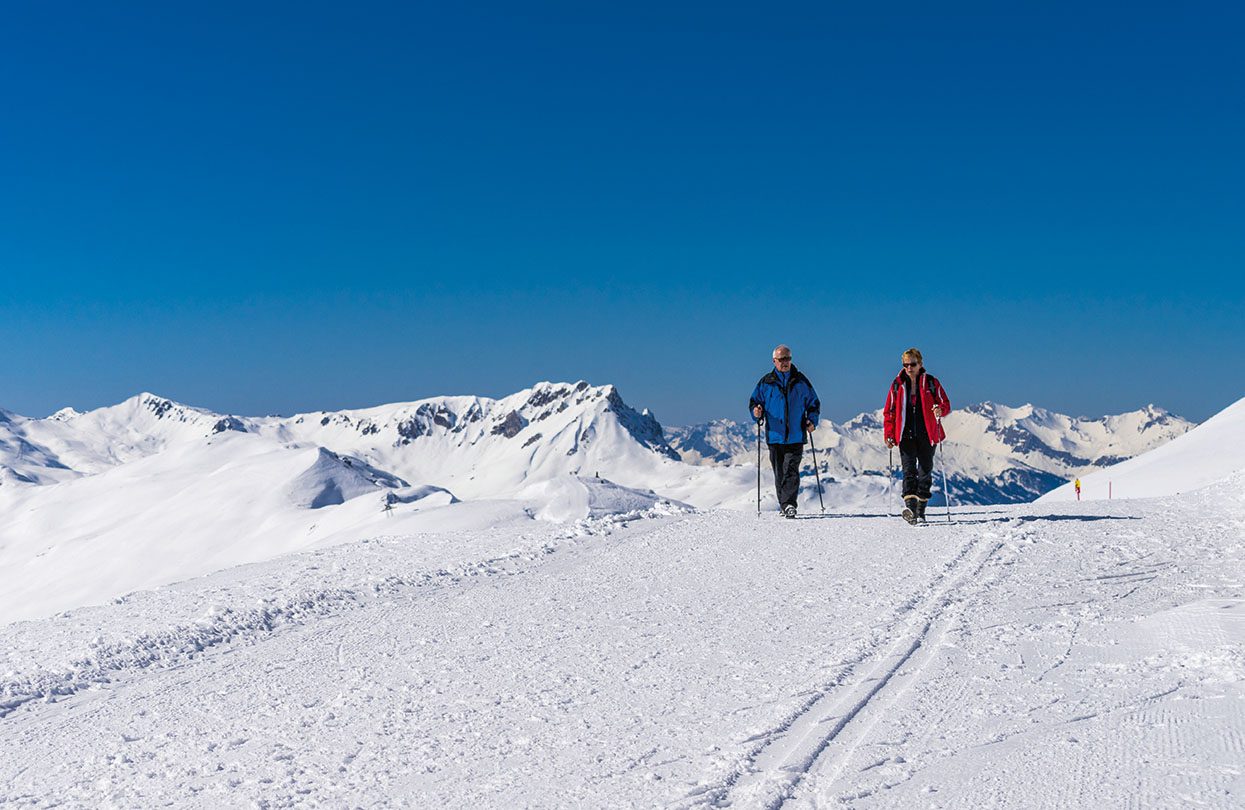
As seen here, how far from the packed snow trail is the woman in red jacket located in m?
2.65

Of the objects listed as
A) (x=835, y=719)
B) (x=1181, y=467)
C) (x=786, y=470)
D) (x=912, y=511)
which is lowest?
(x=835, y=719)

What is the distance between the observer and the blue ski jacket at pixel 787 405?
14.3m

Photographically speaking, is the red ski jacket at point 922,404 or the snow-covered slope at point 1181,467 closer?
the red ski jacket at point 922,404

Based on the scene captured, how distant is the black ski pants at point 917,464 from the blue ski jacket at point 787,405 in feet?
4.53

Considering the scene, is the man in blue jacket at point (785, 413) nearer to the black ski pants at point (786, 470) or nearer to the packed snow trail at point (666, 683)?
the black ski pants at point (786, 470)

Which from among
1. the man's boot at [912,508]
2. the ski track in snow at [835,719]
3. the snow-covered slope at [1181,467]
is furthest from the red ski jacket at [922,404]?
the snow-covered slope at [1181,467]

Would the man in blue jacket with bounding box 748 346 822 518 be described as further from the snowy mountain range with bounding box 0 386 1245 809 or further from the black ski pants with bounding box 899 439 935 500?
the snowy mountain range with bounding box 0 386 1245 809

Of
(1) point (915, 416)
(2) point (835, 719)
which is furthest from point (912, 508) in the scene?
(2) point (835, 719)

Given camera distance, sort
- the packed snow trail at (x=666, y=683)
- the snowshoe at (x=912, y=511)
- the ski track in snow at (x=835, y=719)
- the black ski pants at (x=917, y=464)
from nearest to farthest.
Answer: the ski track in snow at (x=835, y=719) < the packed snow trail at (x=666, y=683) < the snowshoe at (x=912, y=511) < the black ski pants at (x=917, y=464)

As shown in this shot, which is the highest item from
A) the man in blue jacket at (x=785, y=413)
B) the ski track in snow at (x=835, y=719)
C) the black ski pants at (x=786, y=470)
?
the man in blue jacket at (x=785, y=413)

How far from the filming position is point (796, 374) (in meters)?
14.4

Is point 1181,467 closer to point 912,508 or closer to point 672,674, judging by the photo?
point 912,508

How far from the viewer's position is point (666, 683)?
6.06 m

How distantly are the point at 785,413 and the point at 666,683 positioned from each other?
8706 millimetres
